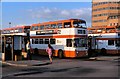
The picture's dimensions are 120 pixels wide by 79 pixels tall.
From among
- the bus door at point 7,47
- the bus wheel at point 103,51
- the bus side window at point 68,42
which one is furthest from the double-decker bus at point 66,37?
the bus wheel at point 103,51

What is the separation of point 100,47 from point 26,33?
10.3 m

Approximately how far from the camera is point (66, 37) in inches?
1268

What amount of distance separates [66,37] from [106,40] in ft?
30.8

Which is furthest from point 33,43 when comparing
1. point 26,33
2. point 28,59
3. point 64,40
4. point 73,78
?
point 73,78

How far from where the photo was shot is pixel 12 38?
92.3 ft

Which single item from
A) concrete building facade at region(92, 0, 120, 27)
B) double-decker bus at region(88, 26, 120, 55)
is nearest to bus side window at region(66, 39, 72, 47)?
double-decker bus at region(88, 26, 120, 55)

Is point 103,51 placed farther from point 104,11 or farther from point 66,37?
point 104,11

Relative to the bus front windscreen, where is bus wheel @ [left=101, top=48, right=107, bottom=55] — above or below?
below

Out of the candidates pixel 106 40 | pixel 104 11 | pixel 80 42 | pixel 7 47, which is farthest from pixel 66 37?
pixel 104 11

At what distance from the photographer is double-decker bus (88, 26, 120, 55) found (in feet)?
127

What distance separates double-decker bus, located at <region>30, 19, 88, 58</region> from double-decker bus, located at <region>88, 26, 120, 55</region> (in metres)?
7.34

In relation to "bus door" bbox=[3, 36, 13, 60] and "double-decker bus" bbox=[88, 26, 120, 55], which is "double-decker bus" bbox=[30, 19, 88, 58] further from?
"double-decker bus" bbox=[88, 26, 120, 55]

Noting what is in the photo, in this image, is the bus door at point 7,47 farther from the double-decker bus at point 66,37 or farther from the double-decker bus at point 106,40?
the double-decker bus at point 106,40

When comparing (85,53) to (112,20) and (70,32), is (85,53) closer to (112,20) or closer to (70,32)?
(70,32)
